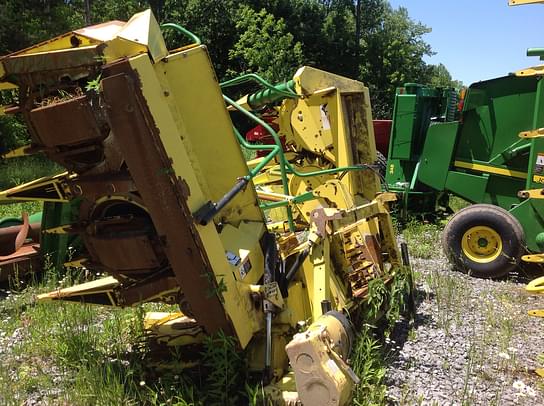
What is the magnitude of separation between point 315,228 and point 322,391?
118 centimetres

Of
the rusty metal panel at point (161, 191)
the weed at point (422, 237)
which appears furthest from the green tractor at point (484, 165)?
the rusty metal panel at point (161, 191)

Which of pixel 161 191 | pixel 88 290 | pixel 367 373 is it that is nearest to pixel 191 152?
pixel 161 191

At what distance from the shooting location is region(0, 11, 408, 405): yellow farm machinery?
242cm

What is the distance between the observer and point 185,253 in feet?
8.50

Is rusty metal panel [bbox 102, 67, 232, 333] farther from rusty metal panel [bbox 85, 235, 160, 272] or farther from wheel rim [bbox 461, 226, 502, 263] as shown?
wheel rim [bbox 461, 226, 502, 263]

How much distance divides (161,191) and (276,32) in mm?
21980

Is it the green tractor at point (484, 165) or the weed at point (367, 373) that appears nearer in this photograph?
the weed at point (367, 373)

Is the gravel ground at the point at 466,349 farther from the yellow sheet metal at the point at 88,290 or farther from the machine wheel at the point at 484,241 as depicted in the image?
the yellow sheet metal at the point at 88,290

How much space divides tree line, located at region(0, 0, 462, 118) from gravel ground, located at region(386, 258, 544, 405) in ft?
45.1

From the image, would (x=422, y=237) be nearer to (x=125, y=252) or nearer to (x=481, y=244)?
(x=481, y=244)

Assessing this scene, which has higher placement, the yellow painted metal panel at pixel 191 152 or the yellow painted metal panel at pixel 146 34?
the yellow painted metal panel at pixel 146 34

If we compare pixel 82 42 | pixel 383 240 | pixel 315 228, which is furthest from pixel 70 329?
pixel 383 240

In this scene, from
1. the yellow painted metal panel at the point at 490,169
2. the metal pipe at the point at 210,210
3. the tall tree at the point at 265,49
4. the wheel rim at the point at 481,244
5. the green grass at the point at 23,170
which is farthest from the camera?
the tall tree at the point at 265,49

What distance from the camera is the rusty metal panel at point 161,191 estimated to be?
2.36 meters
